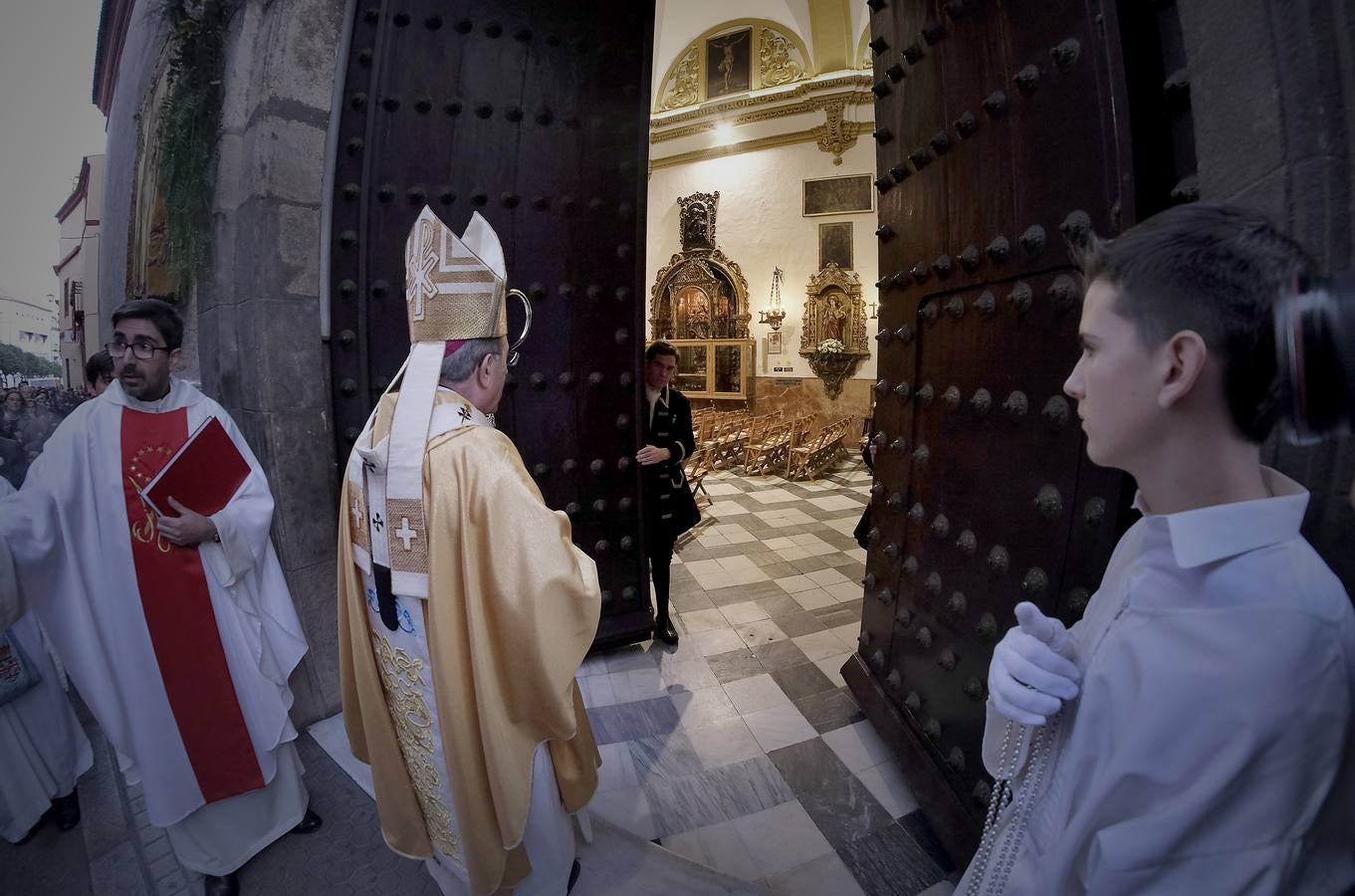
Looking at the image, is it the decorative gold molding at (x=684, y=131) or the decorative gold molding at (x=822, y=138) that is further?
the decorative gold molding at (x=684, y=131)

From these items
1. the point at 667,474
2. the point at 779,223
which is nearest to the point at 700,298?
the point at 779,223

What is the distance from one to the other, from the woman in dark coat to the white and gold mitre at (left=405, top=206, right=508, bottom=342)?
1954 millimetres

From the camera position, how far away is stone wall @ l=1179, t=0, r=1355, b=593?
81 centimetres

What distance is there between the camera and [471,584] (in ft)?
4.32

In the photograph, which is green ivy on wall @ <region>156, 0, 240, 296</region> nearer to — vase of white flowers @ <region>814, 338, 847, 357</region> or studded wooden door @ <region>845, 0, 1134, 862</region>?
studded wooden door @ <region>845, 0, 1134, 862</region>

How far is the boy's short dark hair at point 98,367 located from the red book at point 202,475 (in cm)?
45

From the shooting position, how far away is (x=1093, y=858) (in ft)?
2.26

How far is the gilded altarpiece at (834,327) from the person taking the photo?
12.4m

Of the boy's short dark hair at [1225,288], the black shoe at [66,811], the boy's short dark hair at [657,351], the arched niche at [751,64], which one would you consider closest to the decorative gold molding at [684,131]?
the arched niche at [751,64]

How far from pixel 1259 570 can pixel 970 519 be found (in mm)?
1168

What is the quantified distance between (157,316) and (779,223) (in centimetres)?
1329

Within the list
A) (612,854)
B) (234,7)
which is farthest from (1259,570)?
(234,7)

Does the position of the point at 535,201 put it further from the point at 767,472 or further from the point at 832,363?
the point at 832,363

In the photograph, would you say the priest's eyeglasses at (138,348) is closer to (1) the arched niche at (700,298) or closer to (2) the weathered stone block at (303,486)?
(2) the weathered stone block at (303,486)
